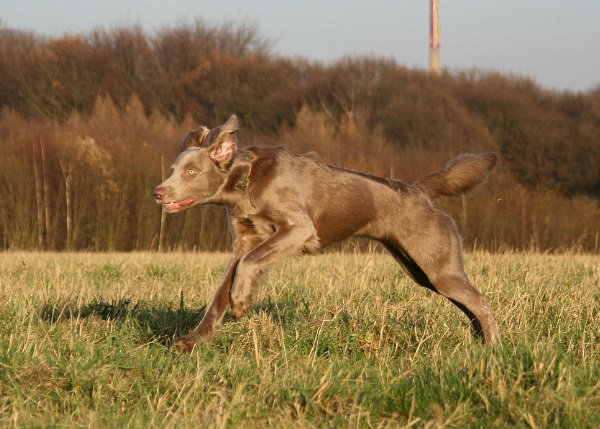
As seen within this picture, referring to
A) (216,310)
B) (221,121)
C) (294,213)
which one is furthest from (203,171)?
(221,121)

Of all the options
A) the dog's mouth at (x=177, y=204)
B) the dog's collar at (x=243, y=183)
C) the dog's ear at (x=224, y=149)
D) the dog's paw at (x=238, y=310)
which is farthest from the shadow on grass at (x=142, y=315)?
the dog's ear at (x=224, y=149)

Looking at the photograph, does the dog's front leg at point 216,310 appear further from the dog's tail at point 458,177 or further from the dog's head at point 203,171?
the dog's tail at point 458,177

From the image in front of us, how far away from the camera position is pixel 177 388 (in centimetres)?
414

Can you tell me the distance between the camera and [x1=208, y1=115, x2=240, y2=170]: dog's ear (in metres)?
5.66

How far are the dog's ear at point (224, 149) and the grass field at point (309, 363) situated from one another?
1024mm

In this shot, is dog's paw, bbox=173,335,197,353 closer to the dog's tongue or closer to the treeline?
the dog's tongue

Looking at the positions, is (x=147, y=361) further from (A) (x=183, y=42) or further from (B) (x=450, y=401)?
(A) (x=183, y=42)

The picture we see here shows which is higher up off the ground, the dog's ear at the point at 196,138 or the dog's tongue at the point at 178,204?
the dog's ear at the point at 196,138

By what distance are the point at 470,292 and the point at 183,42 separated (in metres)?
36.0

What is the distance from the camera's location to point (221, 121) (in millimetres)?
36188

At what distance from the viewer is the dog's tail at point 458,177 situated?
6480 mm

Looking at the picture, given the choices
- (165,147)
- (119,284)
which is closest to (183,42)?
(165,147)

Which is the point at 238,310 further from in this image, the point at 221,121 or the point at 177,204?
the point at 221,121

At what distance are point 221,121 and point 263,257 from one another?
1229 inches
